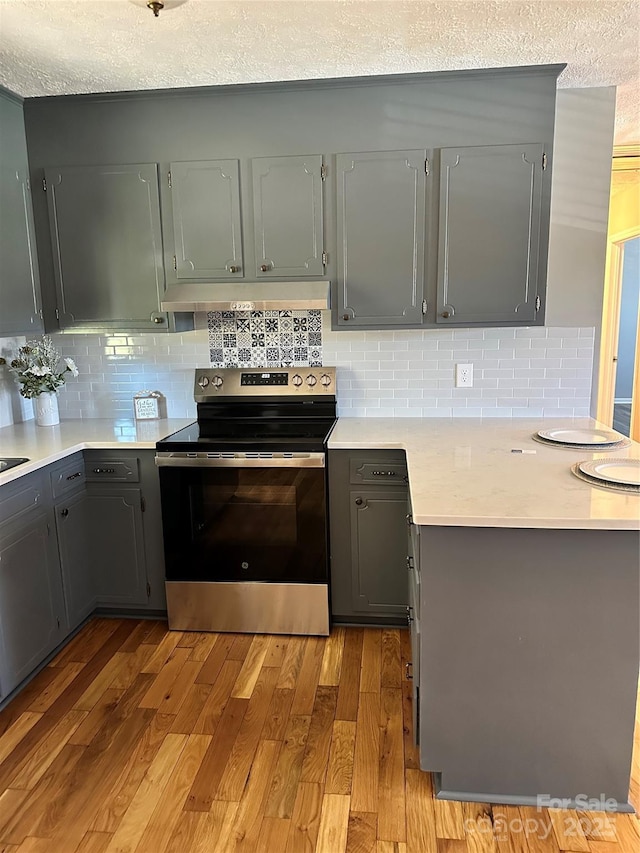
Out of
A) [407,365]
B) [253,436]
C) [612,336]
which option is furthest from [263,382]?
[612,336]

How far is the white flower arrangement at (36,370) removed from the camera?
298cm

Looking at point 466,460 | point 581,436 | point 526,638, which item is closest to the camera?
point 526,638

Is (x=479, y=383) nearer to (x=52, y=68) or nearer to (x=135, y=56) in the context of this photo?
(x=135, y=56)

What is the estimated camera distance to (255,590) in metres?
2.79

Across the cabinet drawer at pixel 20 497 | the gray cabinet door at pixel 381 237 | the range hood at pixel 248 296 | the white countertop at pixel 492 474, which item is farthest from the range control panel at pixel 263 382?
the cabinet drawer at pixel 20 497

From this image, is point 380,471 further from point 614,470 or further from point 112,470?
point 112,470

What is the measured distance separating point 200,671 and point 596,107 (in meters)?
3.13

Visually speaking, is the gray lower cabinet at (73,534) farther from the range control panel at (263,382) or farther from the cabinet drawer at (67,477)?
the range control panel at (263,382)

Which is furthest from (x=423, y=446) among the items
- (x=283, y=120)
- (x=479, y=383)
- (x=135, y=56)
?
Result: (x=135, y=56)

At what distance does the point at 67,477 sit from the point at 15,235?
117 cm

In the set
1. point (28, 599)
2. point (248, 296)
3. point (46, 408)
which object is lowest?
point (28, 599)

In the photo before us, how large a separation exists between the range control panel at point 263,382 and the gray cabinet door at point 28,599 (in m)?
1.06

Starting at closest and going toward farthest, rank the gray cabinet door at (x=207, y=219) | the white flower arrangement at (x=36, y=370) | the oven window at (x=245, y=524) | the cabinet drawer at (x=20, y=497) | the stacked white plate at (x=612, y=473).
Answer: the stacked white plate at (x=612, y=473) → the cabinet drawer at (x=20, y=497) → the oven window at (x=245, y=524) → the gray cabinet door at (x=207, y=219) → the white flower arrangement at (x=36, y=370)

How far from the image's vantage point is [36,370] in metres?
2.98
